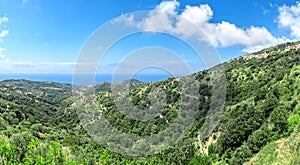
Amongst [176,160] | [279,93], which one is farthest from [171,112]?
[279,93]

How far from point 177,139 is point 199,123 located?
566cm

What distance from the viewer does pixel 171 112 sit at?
176 feet

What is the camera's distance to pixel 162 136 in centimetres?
4372

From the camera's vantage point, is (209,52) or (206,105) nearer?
(209,52)

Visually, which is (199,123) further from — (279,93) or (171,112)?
(279,93)

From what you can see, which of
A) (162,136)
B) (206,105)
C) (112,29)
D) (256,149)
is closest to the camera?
(112,29)

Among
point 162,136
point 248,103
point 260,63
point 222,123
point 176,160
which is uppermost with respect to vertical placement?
point 260,63

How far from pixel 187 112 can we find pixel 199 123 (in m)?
4.01

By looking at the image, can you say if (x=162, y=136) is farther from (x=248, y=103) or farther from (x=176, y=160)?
(x=248, y=103)

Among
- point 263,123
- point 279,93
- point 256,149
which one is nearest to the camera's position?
point 256,149

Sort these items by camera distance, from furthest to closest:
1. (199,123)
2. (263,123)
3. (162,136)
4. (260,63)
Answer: (260,63) < (199,123) < (162,136) < (263,123)

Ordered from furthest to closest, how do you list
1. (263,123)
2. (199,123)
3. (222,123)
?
(199,123), (222,123), (263,123)

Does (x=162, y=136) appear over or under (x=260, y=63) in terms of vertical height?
→ under

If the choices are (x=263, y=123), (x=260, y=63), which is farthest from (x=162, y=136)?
(x=260, y=63)
